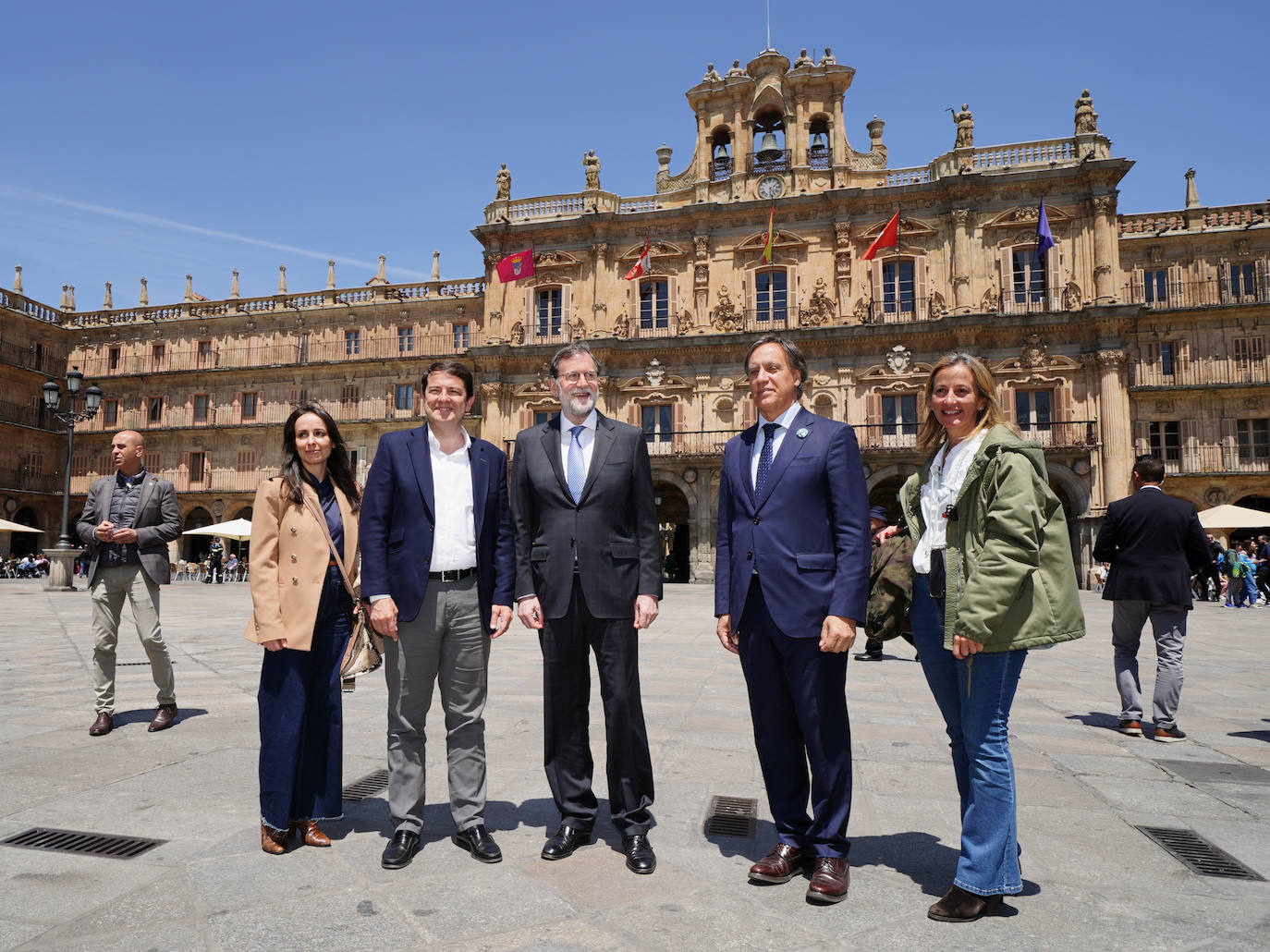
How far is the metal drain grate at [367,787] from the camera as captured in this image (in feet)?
13.2

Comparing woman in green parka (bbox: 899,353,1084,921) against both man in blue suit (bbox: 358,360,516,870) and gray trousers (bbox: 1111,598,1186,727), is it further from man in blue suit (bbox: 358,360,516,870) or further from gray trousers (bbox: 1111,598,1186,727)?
gray trousers (bbox: 1111,598,1186,727)

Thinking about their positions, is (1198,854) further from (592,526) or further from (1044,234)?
(1044,234)

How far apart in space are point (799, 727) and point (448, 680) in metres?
1.46

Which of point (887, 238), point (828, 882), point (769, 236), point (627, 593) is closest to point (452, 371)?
point (627, 593)

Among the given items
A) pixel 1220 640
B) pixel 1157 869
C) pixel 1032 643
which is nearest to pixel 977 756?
pixel 1032 643

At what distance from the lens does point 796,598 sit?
3.15 metres

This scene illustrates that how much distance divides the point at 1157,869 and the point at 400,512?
10.7ft

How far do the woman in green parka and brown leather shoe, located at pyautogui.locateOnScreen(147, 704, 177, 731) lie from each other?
186 inches

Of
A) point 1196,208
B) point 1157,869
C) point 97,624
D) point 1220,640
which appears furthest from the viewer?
point 1196,208

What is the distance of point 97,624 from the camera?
5293 millimetres

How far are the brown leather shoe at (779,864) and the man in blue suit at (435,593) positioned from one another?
108 centimetres

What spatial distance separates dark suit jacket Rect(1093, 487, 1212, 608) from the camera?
5.48 meters

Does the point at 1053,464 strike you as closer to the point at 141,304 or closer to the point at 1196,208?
the point at 1196,208

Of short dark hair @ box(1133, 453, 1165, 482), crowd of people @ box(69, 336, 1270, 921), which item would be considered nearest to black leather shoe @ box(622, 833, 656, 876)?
crowd of people @ box(69, 336, 1270, 921)
